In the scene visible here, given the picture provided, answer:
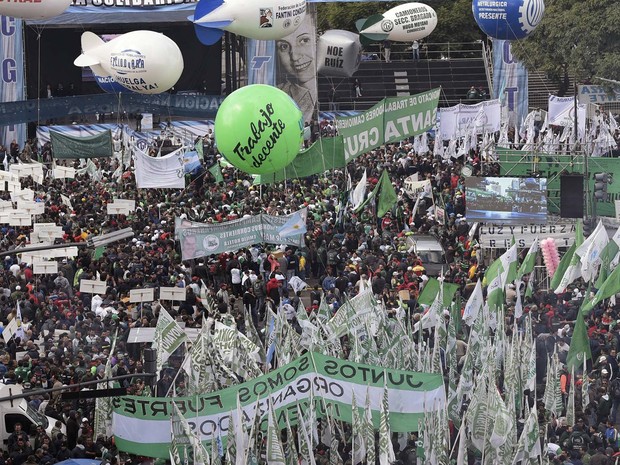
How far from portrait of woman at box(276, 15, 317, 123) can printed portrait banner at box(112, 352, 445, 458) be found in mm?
29019

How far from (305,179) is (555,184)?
5.96m

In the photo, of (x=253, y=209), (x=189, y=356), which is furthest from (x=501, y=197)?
(x=189, y=356)

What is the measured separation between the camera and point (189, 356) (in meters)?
18.7

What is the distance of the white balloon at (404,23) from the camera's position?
143 feet

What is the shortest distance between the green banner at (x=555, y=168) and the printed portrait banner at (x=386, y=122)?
90.2 inches

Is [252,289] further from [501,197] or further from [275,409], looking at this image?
[275,409]

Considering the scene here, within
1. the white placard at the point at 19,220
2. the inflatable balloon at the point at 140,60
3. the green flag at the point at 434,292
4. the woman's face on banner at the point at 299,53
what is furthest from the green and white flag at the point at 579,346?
the woman's face on banner at the point at 299,53

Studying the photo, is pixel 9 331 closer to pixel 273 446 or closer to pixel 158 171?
pixel 273 446

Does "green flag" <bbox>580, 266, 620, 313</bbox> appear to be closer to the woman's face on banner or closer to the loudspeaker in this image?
the loudspeaker

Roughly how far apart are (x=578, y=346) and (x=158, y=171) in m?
14.2

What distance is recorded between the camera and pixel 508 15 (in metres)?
37.8

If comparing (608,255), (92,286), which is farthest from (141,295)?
(608,255)

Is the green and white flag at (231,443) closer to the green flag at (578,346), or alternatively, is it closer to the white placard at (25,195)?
the green flag at (578,346)

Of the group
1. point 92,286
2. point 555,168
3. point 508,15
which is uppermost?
point 508,15
